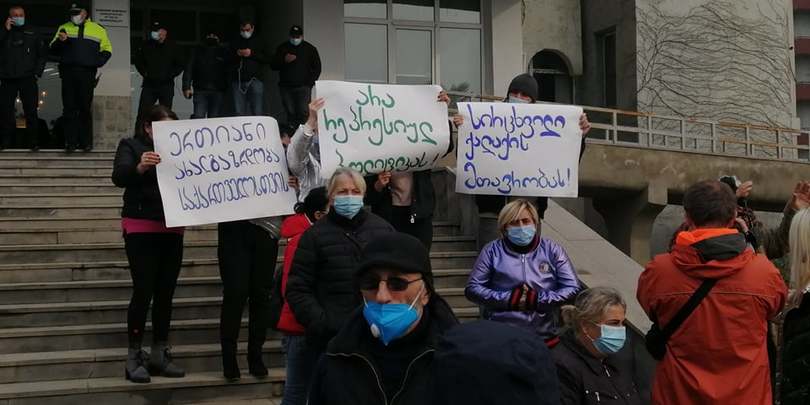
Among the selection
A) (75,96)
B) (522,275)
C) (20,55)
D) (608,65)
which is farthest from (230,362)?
(608,65)

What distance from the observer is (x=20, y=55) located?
1442 cm

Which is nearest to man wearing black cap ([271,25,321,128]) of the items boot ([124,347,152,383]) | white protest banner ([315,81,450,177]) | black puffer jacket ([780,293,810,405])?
white protest banner ([315,81,450,177])

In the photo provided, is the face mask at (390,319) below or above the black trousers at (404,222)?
below

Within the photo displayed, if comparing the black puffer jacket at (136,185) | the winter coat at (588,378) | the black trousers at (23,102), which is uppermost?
the black trousers at (23,102)

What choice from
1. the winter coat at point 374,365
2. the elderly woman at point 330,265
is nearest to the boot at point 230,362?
the elderly woman at point 330,265

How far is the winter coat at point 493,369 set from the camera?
2.48 meters

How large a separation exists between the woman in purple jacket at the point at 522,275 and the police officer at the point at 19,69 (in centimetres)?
1025

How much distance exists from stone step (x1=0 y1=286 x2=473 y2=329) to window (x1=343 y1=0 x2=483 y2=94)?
45.8 ft

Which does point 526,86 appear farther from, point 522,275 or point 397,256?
point 397,256

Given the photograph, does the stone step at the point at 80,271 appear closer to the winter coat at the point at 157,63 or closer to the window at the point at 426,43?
the winter coat at the point at 157,63

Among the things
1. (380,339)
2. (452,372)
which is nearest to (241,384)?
(380,339)

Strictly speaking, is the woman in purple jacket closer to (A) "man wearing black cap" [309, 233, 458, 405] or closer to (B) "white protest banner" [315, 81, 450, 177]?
(B) "white protest banner" [315, 81, 450, 177]

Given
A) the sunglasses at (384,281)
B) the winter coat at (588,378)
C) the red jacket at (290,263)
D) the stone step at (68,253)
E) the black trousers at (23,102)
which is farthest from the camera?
the black trousers at (23,102)

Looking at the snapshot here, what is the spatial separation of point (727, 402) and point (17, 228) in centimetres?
752
